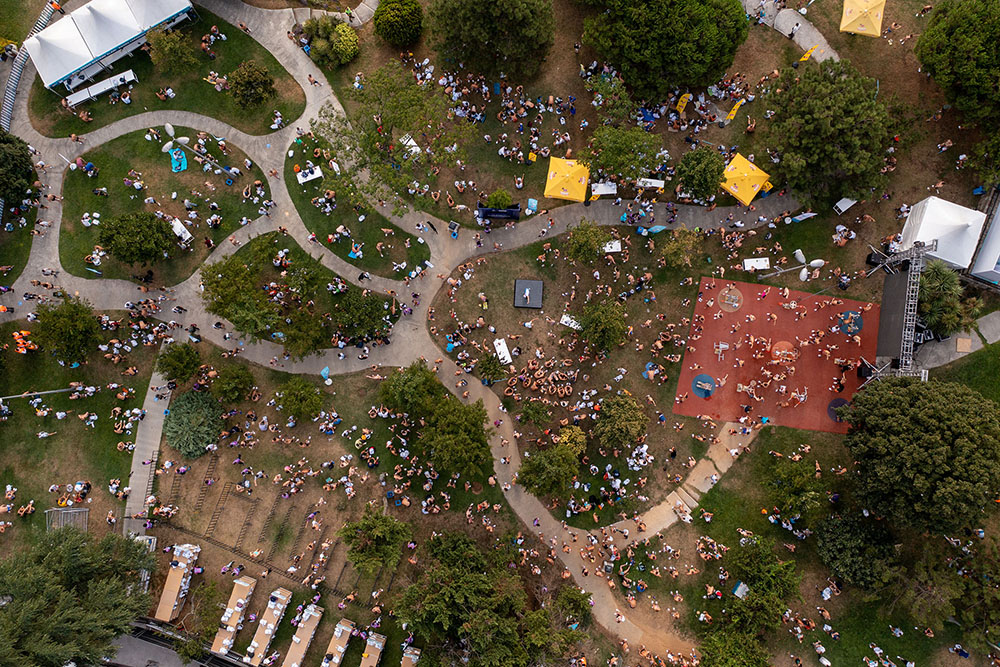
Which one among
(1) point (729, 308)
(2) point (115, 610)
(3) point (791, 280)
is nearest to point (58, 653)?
(2) point (115, 610)

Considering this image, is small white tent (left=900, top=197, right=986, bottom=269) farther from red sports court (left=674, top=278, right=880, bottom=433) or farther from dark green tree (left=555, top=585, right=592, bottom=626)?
dark green tree (left=555, top=585, right=592, bottom=626)

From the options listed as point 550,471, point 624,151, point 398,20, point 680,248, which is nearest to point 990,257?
point 680,248

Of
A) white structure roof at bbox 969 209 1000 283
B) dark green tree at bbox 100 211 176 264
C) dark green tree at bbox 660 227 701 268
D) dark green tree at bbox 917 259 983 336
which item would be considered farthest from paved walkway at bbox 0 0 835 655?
white structure roof at bbox 969 209 1000 283

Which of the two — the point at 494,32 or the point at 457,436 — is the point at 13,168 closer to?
the point at 494,32

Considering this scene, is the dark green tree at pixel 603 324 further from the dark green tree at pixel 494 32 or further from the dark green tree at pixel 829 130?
the dark green tree at pixel 494 32

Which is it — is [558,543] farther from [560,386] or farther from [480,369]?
[480,369]

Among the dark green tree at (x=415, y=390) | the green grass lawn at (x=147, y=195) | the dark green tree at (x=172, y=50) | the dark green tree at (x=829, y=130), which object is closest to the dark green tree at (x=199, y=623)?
the dark green tree at (x=415, y=390)

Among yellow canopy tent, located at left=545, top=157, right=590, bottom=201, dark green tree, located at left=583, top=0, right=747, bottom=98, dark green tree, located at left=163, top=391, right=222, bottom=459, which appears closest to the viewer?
dark green tree, located at left=583, top=0, right=747, bottom=98
